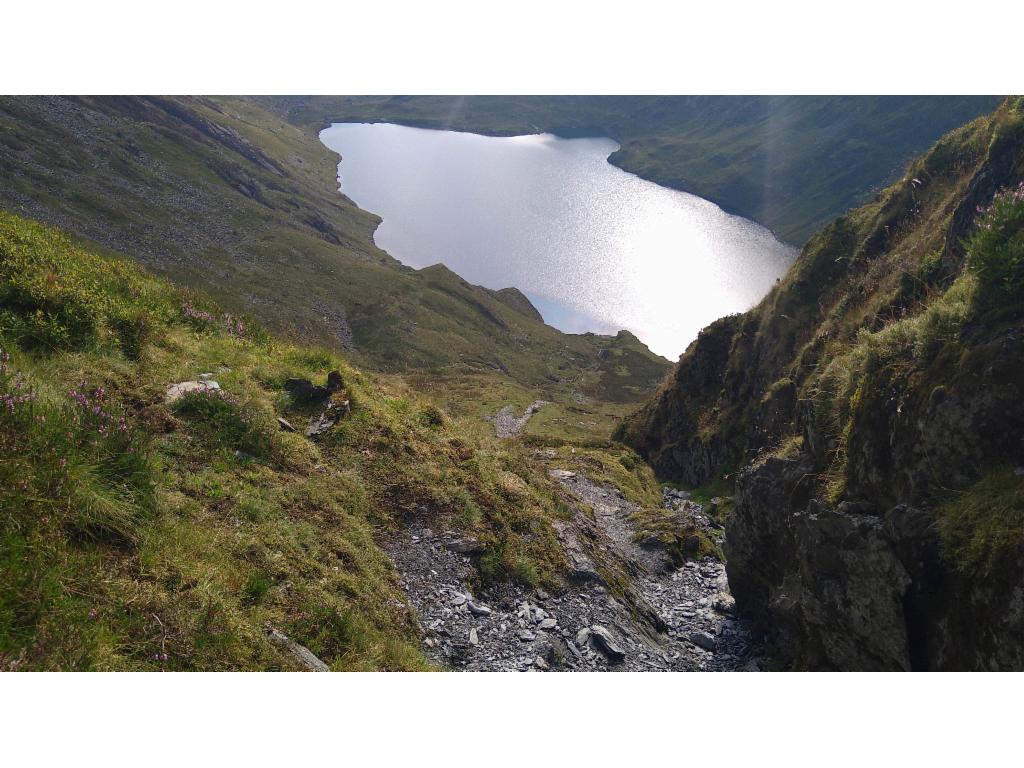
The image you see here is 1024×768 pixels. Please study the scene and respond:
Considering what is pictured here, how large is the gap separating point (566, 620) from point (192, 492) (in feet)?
26.6

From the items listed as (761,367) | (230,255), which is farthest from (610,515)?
(230,255)

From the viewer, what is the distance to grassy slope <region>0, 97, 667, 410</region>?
331 ft

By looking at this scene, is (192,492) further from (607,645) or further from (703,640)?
(703,640)

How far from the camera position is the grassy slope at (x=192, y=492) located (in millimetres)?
6234

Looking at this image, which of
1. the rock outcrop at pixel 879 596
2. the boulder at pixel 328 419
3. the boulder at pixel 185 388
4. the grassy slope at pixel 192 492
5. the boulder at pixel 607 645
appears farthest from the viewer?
the boulder at pixel 328 419

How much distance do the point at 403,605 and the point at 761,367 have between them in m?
26.8

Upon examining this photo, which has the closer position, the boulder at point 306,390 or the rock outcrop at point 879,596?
the rock outcrop at point 879,596

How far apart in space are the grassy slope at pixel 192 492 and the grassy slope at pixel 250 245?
74447mm

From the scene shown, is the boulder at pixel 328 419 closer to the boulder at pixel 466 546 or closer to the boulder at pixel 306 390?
the boulder at pixel 306 390

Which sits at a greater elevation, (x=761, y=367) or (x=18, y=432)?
(x=18, y=432)

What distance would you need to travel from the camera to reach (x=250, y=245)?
128250 millimetres

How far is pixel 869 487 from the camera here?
34.7 feet

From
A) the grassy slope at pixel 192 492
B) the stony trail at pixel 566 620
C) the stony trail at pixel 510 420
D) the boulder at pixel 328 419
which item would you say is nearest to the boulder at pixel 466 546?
the stony trail at pixel 566 620

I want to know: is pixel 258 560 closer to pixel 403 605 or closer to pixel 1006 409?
pixel 403 605
